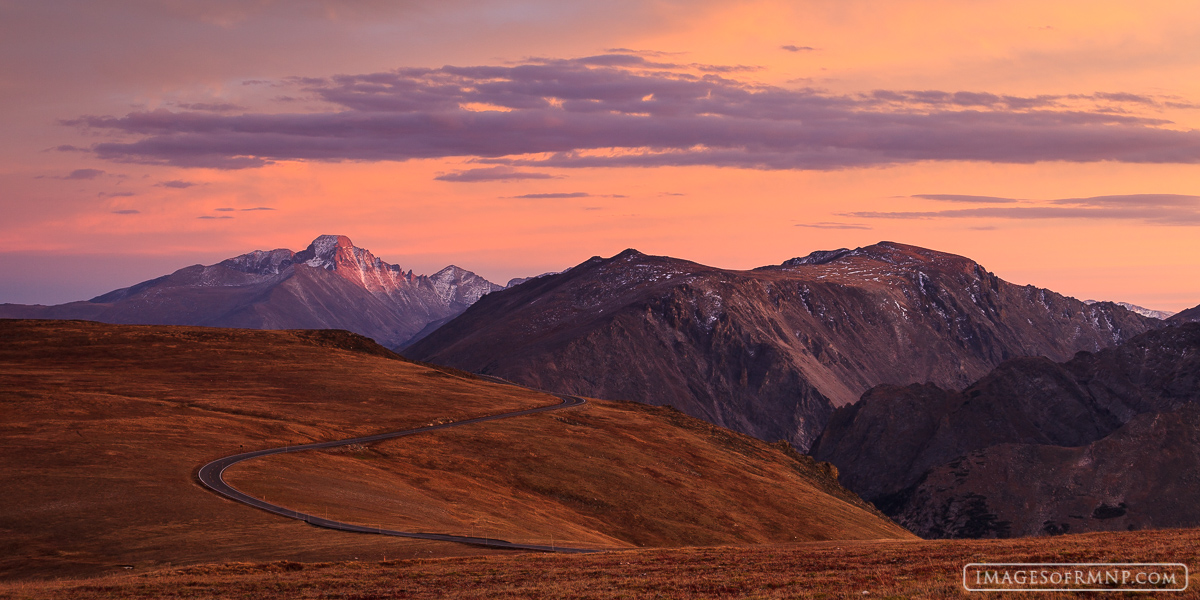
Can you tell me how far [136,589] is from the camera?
39438 millimetres

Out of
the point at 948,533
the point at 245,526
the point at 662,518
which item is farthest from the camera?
the point at 948,533

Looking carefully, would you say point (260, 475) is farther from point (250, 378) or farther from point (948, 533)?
point (948, 533)

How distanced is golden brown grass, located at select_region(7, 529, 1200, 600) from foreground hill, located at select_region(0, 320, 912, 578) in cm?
659

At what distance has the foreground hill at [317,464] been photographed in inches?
2221

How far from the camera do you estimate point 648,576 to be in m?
41.5

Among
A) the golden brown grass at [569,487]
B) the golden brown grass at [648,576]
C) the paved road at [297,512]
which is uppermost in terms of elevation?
the golden brown grass at [648,576]

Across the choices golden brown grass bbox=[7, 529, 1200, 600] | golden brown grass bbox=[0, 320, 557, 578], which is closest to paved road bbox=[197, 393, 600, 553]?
golden brown grass bbox=[0, 320, 557, 578]

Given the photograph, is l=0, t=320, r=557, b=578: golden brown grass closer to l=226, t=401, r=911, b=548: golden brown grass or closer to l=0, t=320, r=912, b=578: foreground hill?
l=0, t=320, r=912, b=578: foreground hill

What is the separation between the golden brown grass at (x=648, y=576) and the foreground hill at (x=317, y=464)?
659 centimetres

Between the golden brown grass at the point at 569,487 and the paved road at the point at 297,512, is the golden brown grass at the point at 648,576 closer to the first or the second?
the paved road at the point at 297,512

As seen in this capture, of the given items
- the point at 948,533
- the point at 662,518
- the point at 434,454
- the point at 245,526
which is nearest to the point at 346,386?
the point at 434,454

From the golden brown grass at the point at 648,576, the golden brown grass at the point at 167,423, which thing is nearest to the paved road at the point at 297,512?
the golden brown grass at the point at 167,423

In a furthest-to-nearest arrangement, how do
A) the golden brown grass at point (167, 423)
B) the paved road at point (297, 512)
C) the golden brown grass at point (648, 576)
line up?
the paved road at point (297, 512), the golden brown grass at point (167, 423), the golden brown grass at point (648, 576)

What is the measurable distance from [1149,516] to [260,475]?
545ft
